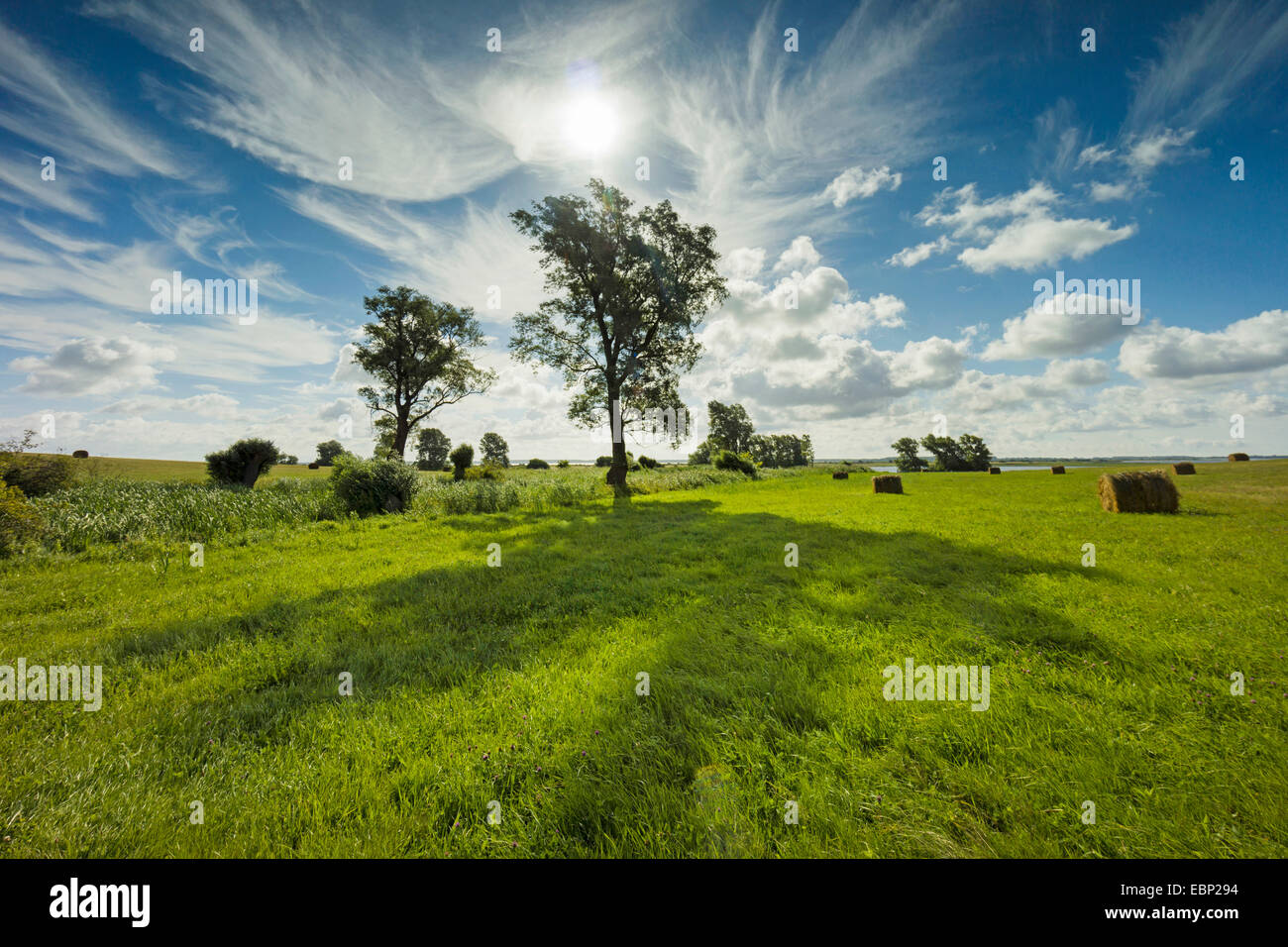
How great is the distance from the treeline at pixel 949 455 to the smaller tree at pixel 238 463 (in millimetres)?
91893

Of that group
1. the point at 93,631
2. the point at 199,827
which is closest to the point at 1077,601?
the point at 199,827

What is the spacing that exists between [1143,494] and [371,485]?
26654mm

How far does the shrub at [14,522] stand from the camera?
8.73m

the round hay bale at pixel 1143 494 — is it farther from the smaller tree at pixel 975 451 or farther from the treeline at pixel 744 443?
the smaller tree at pixel 975 451

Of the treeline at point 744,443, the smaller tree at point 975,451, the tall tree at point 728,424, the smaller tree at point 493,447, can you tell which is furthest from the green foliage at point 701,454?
the smaller tree at point 975,451

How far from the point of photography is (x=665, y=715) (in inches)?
125

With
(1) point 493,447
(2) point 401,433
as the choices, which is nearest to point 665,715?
(2) point 401,433

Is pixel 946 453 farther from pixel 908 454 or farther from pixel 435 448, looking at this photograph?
pixel 435 448

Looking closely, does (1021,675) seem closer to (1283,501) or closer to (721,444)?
(1283,501)

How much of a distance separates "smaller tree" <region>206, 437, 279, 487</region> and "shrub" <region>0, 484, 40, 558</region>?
679 inches

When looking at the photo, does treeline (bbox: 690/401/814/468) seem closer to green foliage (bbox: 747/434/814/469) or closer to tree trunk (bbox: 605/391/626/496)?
green foliage (bbox: 747/434/814/469)

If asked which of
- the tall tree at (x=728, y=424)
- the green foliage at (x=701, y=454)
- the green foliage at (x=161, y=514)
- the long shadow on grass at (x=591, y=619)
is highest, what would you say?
the tall tree at (x=728, y=424)

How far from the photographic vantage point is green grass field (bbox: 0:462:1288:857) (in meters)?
2.10

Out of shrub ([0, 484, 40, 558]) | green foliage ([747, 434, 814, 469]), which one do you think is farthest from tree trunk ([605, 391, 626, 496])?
green foliage ([747, 434, 814, 469])
